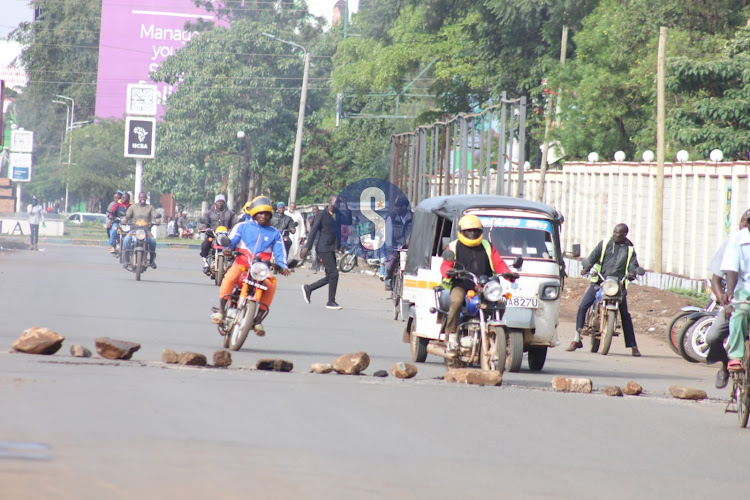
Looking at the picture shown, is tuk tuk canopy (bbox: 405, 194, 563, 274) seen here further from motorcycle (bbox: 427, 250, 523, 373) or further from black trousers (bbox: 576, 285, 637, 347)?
black trousers (bbox: 576, 285, 637, 347)

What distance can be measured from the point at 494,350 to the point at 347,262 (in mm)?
23931

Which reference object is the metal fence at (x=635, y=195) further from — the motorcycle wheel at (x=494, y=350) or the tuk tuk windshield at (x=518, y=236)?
the motorcycle wheel at (x=494, y=350)

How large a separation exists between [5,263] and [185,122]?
3585 centimetres

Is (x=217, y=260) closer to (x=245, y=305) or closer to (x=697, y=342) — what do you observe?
(x=245, y=305)

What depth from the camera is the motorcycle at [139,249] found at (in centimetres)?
2522

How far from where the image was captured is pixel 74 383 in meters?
9.77

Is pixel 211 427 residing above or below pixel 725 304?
below

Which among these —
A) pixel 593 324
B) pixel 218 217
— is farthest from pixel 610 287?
pixel 218 217

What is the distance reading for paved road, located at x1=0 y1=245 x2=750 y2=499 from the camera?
6.46 m

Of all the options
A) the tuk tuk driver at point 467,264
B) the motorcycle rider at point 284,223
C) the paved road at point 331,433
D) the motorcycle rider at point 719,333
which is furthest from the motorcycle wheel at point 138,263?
the motorcycle rider at point 719,333

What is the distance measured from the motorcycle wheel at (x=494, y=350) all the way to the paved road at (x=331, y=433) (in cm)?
28

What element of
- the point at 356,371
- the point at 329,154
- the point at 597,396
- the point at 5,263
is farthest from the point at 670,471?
the point at 329,154

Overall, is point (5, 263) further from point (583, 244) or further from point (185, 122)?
point (185, 122)

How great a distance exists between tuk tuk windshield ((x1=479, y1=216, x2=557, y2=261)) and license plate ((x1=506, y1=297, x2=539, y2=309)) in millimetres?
735
